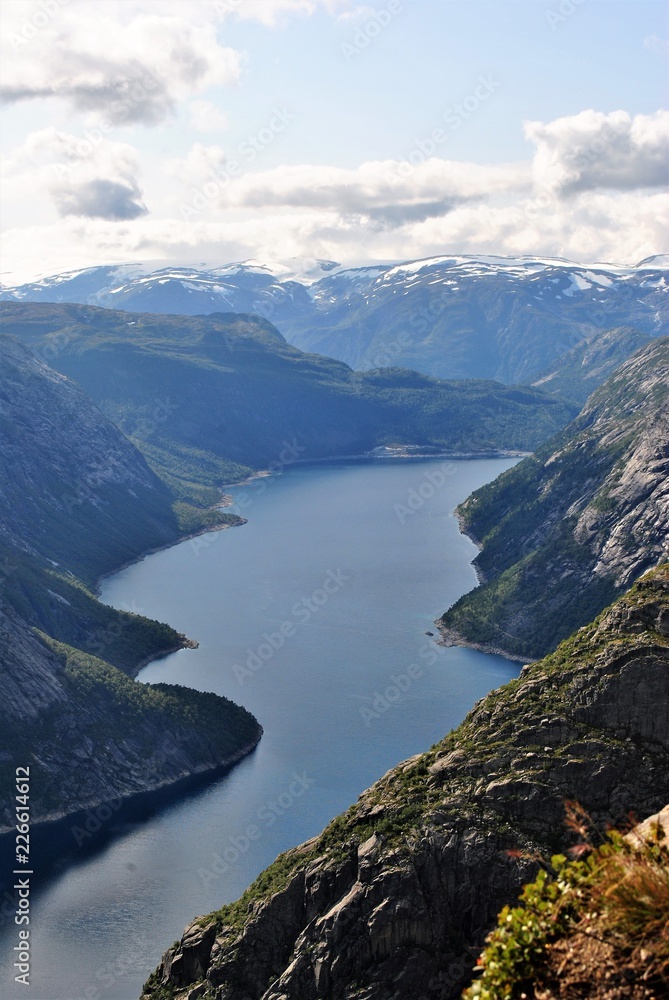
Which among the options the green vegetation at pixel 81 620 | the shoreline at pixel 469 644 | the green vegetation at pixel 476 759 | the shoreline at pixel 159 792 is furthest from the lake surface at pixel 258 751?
the green vegetation at pixel 476 759

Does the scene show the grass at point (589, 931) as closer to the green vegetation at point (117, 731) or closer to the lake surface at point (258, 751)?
the lake surface at point (258, 751)

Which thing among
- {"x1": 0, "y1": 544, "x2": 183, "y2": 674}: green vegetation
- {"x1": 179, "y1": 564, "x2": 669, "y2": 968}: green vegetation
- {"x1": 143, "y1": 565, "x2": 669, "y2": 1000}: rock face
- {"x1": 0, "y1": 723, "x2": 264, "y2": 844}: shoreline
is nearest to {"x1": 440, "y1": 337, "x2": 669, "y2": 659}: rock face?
{"x1": 0, "y1": 544, "x2": 183, "y2": 674}: green vegetation

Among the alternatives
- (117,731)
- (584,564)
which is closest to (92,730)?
(117,731)

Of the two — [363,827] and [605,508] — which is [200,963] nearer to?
[363,827]

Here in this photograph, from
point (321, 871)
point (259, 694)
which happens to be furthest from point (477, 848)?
point (259, 694)

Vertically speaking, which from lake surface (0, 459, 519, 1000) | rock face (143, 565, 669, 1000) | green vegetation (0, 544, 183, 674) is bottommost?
rock face (143, 565, 669, 1000)

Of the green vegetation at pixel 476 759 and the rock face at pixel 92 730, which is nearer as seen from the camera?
the green vegetation at pixel 476 759

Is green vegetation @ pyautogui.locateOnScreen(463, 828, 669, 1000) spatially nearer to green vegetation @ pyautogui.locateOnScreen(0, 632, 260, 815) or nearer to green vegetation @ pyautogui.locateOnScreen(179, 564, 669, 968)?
green vegetation @ pyautogui.locateOnScreen(179, 564, 669, 968)

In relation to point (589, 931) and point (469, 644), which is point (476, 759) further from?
point (469, 644)

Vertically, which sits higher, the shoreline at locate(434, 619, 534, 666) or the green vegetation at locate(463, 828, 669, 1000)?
the shoreline at locate(434, 619, 534, 666)
